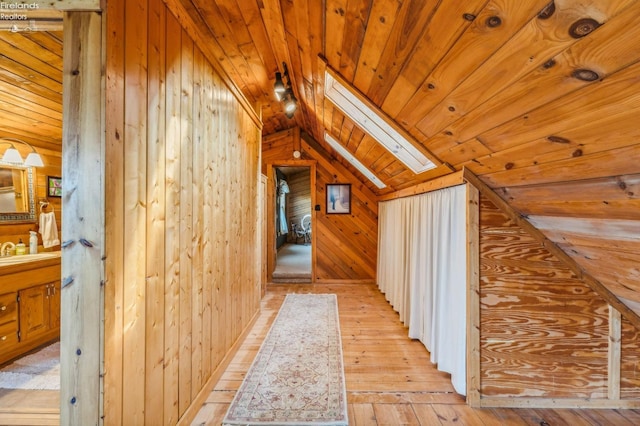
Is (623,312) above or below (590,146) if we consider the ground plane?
below

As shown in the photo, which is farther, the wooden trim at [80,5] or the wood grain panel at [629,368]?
the wood grain panel at [629,368]

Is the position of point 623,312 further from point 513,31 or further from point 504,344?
point 513,31

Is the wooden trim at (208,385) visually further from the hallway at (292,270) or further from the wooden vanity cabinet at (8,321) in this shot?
the hallway at (292,270)

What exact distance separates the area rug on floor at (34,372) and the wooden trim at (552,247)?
326 cm

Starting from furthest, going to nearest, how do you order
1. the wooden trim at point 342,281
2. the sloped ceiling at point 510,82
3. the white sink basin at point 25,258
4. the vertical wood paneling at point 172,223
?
→ the wooden trim at point 342,281 → the white sink basin at point 25,258 → the vertical wood paneling at point 172,223 → the sloped ceiling at point 510,82

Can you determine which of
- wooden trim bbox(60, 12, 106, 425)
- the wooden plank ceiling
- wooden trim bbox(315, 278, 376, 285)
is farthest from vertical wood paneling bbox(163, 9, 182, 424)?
wooden trim bbox(315, 278, 376, 285)

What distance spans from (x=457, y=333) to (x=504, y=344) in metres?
0.28

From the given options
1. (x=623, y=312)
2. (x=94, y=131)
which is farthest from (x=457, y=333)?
(x=94, y=131)

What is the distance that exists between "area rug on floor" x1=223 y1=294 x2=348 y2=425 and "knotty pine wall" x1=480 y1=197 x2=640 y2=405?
1044mm

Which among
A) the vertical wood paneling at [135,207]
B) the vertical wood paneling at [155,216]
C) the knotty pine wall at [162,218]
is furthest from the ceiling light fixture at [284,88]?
the vertical wood paneling at [135,207]

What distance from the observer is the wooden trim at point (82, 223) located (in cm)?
97

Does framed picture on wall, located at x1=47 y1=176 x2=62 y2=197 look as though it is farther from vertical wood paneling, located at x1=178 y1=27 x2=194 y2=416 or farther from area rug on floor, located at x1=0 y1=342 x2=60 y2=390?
vertical wood paneling, located at x1=178 y1=27 x2=194 y2=416

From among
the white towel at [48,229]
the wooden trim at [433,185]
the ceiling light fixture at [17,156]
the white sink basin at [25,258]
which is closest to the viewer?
the wooden trim at [433,185]

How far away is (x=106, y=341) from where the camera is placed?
1.00 metres
